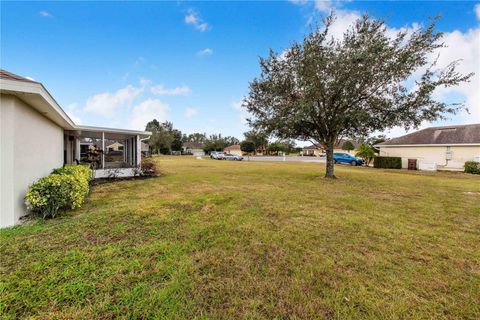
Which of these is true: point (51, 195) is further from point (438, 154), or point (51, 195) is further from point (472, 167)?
point (438, 154)

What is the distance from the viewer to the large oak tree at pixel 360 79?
31.2 feet

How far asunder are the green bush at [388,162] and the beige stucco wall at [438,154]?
77 cm

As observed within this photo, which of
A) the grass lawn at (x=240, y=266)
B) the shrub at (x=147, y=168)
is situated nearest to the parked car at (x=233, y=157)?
the shrub at (x=147, y=168)

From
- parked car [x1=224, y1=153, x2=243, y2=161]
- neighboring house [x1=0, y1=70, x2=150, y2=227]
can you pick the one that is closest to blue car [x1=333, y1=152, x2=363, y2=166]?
parked car [x1=224, y1=153, x2=243, y2=161]

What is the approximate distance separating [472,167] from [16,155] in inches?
1031

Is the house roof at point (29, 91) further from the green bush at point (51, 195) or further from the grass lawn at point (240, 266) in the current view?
the grass lawn at point (240, 266)

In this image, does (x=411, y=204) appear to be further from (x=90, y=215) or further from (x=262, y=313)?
(x=90, y=215)

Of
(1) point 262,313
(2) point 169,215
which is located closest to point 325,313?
(1) point 262,313

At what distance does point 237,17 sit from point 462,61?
11.6 m

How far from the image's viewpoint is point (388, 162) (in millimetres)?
20766

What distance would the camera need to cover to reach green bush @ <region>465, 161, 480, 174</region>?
15.5m

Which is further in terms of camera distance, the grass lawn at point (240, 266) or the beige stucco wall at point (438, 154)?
the beige stucco wall at point (438, 154)

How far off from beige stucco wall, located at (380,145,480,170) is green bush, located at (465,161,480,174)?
1353mm

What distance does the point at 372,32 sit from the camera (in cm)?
982
